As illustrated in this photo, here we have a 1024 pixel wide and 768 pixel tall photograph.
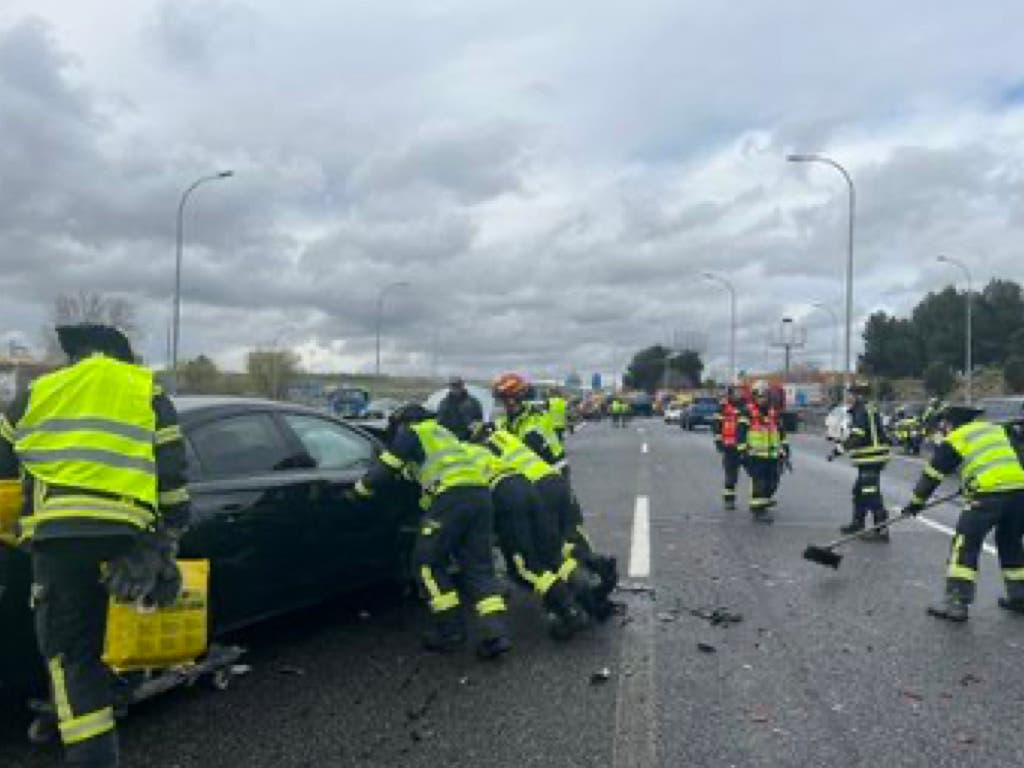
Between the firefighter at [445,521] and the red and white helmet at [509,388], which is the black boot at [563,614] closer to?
the firefighter at [445,521]

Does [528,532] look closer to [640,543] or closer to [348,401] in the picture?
[640,543]

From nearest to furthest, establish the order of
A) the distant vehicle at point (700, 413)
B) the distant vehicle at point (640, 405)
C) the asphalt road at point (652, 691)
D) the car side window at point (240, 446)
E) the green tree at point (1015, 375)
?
the asphalt road at point (652, 691), the car side window at point (240, 446), the distant vehicle at point (700, 413), the green tree at point (1015, 375), the distant vehicle at point (640, 405)

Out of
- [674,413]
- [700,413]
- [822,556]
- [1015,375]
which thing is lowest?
[674,413]

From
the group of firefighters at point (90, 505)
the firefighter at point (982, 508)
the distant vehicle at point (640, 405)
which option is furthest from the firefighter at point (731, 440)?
the distant vehicle at point (640, 405)

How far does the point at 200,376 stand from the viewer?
6162 cm

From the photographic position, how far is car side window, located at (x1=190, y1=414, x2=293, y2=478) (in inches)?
219

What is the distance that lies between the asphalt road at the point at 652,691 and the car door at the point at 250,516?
43 centimetres

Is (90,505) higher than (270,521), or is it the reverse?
(90,505)

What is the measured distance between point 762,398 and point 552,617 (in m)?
7.58

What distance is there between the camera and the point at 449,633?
627 cm

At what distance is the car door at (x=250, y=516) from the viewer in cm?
536

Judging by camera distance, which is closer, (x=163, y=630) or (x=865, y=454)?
(x=163, y=630)

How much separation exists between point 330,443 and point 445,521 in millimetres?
938

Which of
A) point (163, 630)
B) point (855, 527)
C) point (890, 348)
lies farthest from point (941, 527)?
point (890, 348)
